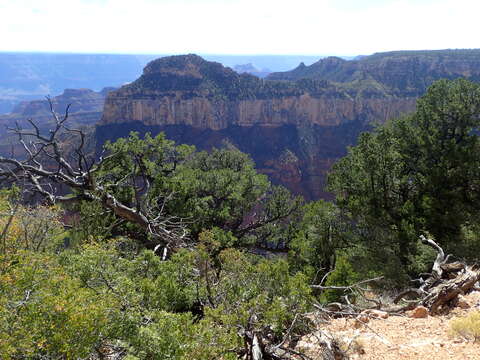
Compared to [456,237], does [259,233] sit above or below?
below

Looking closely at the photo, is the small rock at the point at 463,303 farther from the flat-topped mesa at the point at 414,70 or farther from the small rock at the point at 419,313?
the flat-topped mesa at the point at 414,70

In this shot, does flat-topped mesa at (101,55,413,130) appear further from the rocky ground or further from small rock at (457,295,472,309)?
the rocky ground

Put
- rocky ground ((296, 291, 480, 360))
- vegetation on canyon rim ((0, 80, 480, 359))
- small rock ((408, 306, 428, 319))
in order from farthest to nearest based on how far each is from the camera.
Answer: small rock ((408, 306, 428, 319)) < rocky ground ((296, 291, 480, 360)) < vegetation on canyon rim ((0, 80, 480, 359))

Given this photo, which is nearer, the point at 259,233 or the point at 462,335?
the point at 462,335

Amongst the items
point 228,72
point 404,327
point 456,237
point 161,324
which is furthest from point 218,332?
point 228,72

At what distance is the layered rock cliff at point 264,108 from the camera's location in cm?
9362

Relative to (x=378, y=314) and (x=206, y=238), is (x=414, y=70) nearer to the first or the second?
(x=378, y=314)

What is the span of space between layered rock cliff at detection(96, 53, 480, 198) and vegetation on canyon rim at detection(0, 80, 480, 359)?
72.7 meters

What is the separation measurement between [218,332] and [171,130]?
309 feet

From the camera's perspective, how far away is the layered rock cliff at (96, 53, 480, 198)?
9362 cm

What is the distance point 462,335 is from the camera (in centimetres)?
660

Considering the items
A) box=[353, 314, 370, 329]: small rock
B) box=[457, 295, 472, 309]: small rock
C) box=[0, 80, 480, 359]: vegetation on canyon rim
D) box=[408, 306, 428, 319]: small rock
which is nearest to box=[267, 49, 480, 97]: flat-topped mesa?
box=[0, 80, 480, 359]: vegetation on canyon rim

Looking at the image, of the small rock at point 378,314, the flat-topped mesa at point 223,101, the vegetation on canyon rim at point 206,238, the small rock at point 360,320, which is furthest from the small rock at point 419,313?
the flat-topped mesa at point 223,101

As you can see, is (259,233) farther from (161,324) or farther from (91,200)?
(161,324)
